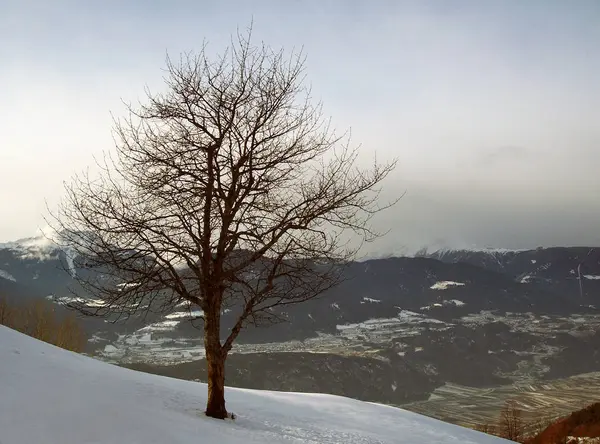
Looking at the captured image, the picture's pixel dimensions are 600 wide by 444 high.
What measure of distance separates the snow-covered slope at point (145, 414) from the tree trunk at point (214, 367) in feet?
1.84

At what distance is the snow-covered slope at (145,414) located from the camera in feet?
32.9

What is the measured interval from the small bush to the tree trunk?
54.9m

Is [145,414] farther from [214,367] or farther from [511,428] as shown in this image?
[511,428]

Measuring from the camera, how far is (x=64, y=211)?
13.8m

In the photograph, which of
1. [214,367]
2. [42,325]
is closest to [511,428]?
[42,325]

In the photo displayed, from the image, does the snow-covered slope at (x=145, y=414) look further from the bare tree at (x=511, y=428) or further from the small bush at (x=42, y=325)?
the bare tree at (x=511, y=428)

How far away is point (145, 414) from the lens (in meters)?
12.0

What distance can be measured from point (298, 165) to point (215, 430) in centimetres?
820

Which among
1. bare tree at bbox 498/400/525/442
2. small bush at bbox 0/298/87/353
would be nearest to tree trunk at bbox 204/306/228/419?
small bush at bbox 0/298/87/353

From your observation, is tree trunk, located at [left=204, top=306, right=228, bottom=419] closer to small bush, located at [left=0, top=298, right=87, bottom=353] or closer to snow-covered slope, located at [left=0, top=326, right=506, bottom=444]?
snow-covered slope, located at [left=0, top=326, right=506, bottom=444]

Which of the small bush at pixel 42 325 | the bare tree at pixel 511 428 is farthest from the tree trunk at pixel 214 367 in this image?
the bare tree at pixel 511 428

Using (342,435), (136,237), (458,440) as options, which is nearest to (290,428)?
(342,435)

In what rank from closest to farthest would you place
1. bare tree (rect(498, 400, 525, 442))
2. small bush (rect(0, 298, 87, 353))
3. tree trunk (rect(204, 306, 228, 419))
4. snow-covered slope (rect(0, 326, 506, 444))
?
snow-covered slope (rect(0, 326, 506, 444)) < tree trunk (rect(204, 306, 228, 419)) < small bush (rect(0, 298, 87, 353)) < bare tree (rect(498, 400, 525, 442))

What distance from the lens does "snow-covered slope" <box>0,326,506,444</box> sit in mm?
10023
